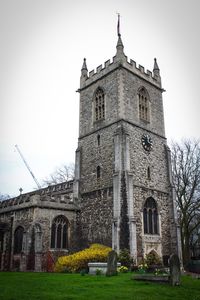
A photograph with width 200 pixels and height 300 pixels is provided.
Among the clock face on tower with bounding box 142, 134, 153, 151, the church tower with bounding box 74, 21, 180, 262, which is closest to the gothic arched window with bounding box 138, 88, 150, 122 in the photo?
the church tower with bounding box 74, 21, 180, 262

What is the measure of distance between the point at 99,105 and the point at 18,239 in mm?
13274

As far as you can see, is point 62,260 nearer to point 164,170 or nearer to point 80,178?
point 80,178

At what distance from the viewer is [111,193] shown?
911 inches

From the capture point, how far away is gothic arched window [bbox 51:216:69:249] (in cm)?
2305

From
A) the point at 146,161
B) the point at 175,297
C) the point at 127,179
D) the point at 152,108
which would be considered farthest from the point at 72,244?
the point at 175,297

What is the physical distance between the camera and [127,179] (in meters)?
22.2

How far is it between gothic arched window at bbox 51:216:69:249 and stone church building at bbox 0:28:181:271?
74 mm

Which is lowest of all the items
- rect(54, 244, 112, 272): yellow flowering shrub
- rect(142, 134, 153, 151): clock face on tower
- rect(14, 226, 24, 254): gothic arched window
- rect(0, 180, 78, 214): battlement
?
rect(54, 244, 112, 272): yellow flowering shrub

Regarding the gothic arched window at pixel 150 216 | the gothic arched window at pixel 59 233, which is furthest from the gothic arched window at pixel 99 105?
the gothic arched window at pixel 59 233

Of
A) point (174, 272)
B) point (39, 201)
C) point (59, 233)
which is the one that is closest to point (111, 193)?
point (59, 233)

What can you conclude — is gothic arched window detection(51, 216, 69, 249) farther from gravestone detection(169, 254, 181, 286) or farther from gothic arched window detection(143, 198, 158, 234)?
gravestone detection(169, 254, 181, 286)

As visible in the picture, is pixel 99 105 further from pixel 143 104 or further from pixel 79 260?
pixel 79 260

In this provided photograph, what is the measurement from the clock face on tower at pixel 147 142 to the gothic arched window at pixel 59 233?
8.83 m

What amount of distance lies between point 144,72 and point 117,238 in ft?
52.6
